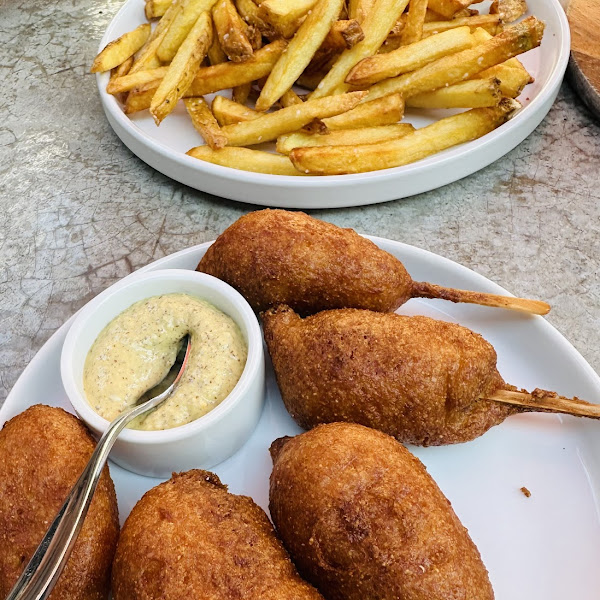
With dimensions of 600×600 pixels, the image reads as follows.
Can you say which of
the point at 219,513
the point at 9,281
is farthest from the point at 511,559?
the point at 9,281

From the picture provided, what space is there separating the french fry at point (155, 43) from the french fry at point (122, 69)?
0.02 metres

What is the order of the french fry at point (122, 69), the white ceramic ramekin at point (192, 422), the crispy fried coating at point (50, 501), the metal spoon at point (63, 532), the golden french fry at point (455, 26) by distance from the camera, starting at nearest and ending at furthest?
1. the metal spoon at point (63, 532)
2. the crispy fried coating at point (50, 501)
3. the white ceramic ramekin at point (192, 422)
4. the golden french fry at point (455, 26)
5. the french fry at point (122, 69)

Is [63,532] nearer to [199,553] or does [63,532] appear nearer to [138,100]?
[199,553]

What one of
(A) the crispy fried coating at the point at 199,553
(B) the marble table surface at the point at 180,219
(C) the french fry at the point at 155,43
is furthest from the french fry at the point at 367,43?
(A) the crispy fried coating at the point at 199,553

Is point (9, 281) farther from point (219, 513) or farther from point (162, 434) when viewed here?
point (219, 513)

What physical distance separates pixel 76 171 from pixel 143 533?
175 centimetres

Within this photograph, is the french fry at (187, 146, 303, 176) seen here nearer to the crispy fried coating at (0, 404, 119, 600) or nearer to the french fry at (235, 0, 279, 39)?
the french fry at (235, 0, 279, 39)

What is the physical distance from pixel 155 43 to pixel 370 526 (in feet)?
6.55

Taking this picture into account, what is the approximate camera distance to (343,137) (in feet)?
6.78

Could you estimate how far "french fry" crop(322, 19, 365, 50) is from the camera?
207 centimetres

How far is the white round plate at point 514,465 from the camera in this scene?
128cm

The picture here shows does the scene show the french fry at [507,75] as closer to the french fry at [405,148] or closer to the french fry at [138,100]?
the french fry at [405,148]

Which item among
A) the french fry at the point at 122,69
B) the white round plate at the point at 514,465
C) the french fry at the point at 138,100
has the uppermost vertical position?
the french fry at the point at 122,69

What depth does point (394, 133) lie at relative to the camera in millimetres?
2090
